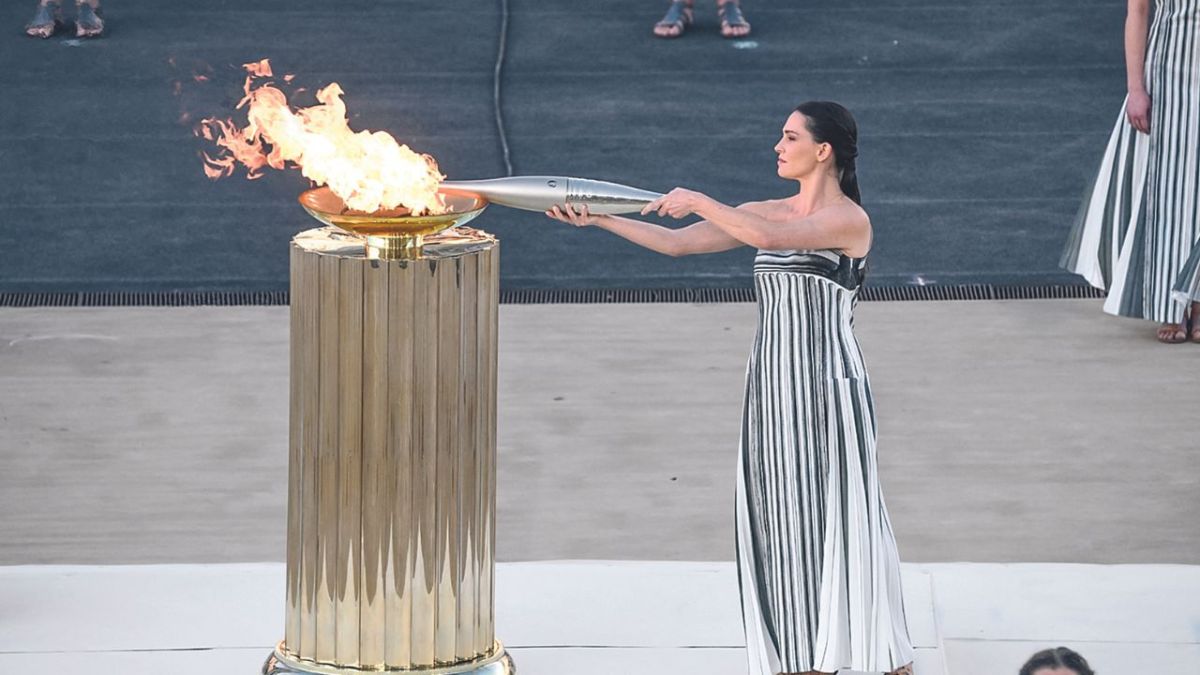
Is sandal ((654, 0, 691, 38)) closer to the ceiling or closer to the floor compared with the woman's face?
closer to the floor

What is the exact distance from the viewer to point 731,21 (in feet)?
41.2

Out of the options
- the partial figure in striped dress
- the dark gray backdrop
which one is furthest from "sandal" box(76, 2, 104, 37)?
the partial figure in striped dress

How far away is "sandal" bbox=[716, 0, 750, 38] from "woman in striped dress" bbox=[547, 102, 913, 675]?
795cm

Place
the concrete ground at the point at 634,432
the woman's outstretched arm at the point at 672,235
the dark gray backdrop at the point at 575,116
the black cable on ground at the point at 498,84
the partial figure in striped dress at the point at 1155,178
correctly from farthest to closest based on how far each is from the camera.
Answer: the black cable on ground at the point at 498,84, the dark gray backdrop at the point at 575,116, the partial figure in striped dress at the point at 1155,178, the concrete ground at the point at 634,432, the woman's outstretched arm at the point at 672,235

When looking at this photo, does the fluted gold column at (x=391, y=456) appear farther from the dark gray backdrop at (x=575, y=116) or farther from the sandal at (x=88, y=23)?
the sandal at (x=88, y=23)

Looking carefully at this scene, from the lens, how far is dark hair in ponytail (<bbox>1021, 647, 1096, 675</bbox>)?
4445 mm

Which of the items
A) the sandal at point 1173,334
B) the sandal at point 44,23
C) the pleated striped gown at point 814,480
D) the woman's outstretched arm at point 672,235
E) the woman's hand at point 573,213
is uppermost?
the woman's hand at point 573,213

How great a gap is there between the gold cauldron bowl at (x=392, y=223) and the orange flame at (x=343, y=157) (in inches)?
0.9

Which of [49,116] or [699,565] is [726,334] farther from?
[49,116]

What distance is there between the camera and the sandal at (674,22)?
12.5m

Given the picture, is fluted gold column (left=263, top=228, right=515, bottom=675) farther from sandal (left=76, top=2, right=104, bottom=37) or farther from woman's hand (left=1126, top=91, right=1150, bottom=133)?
sandal (left=76, top=2, right=104, bottom=37)

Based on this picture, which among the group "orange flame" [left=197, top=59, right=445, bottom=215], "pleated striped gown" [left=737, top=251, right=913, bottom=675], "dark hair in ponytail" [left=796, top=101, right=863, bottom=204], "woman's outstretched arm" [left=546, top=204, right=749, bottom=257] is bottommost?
"pleated striped gown" [left=737, top=251, right=913, bottom=675]

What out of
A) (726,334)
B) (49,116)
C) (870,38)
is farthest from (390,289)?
(870,38)

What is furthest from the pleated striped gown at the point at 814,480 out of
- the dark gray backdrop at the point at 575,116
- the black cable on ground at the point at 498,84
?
the black cable on ground at the point at 498,84
